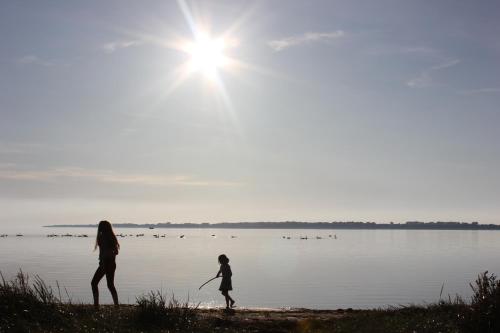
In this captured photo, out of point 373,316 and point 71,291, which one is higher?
point 373,316

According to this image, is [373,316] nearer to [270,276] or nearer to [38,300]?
[38,300]

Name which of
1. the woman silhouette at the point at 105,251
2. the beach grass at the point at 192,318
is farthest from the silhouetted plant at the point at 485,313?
the woman silhouette at the point at 105,251

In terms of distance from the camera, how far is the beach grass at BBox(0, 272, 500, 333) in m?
13.4

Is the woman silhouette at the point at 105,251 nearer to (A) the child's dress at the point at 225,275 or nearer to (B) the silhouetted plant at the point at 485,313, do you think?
(A) the child's dress at the point at 225,275

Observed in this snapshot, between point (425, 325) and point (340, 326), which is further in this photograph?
point (340, 326)

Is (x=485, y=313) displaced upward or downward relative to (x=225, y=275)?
upward

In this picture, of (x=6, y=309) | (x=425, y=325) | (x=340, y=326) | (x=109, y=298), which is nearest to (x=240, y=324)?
(x=340, y=326)

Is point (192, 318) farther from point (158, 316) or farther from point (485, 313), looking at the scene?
point (485, 313)

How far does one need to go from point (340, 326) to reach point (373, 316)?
133 cm

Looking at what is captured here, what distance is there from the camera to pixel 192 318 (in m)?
15.9

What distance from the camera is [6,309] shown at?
45.3ft

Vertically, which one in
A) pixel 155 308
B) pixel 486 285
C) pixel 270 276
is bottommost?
pixel 270 276

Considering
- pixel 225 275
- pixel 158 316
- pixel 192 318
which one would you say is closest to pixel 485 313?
pixel 192 318

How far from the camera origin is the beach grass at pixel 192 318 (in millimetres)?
13406
